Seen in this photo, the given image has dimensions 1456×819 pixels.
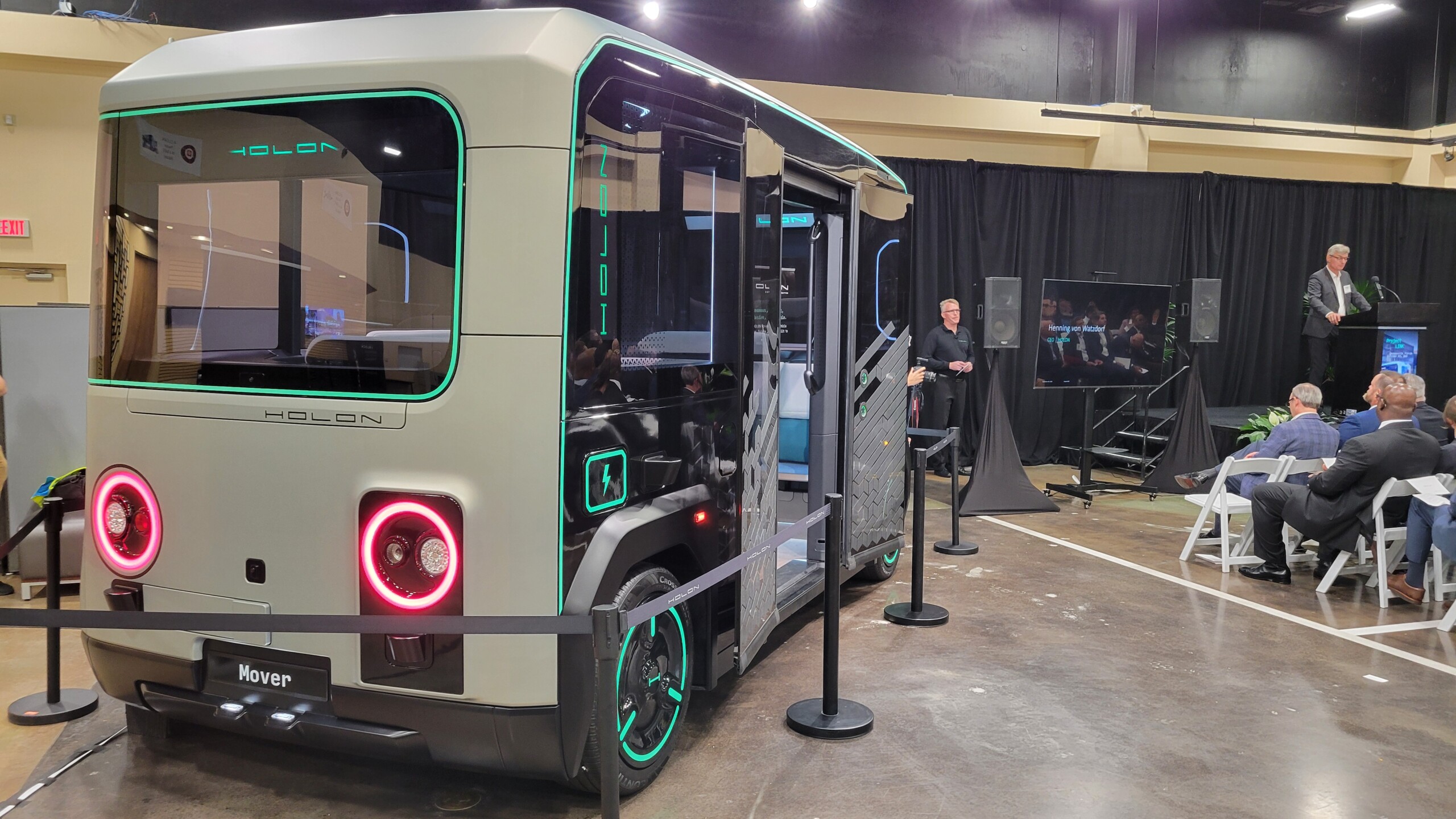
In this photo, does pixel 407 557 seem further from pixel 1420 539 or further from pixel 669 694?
pixel 1420 539

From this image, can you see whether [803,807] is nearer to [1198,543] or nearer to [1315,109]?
[1198,543]

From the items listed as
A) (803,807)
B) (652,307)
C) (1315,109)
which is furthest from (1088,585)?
(1315,109)

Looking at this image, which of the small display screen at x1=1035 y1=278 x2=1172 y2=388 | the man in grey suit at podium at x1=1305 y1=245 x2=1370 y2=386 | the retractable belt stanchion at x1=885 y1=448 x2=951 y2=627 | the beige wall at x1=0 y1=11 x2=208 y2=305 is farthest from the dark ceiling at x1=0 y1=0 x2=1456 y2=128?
the retractable belt stanchion at x1=885 y1=448 x2=951 y2=627

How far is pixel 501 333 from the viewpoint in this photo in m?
2.40

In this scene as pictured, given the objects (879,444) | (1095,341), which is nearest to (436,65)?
(879,444)

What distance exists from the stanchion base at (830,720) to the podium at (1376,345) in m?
8.63

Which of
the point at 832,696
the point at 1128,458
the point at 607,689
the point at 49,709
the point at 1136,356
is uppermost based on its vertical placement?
the point at 1136,356

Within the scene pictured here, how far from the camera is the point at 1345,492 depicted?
17.7 ft

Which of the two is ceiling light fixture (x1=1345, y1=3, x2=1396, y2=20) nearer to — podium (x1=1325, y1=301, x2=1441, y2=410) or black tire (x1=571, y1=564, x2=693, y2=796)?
podium (x1=1325, y1=301, x2=1441, y2=410)

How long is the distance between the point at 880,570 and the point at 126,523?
387 cm

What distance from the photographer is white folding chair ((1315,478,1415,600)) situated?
17.2ft

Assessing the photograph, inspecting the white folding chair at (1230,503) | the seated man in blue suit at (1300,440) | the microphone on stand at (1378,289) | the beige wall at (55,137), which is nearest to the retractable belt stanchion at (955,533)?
the white folding chair at (1230,503)

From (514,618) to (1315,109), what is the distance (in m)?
13.1

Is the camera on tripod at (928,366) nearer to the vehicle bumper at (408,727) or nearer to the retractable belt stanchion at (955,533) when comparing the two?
the retractable belt stanchion at (955,533)
